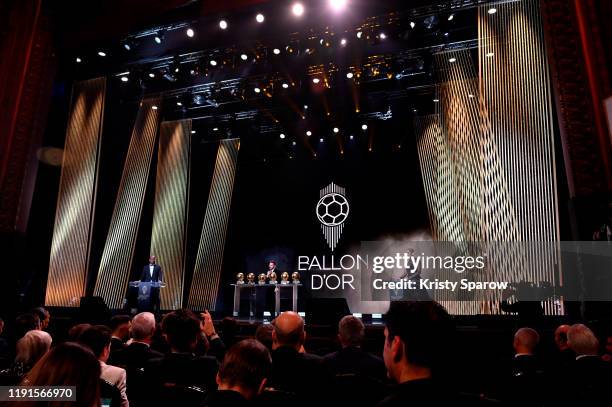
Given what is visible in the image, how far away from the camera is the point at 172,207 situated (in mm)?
10227

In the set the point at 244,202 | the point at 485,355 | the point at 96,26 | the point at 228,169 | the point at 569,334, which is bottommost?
the point at 485,355

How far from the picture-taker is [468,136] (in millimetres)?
7766

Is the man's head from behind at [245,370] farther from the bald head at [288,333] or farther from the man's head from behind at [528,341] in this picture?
the man's head from behind at [528,341]

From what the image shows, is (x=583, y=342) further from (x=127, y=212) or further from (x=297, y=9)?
(x=127, y=212)

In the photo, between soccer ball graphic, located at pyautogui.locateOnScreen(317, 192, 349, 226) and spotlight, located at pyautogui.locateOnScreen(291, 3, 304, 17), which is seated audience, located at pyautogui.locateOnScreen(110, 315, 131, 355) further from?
soccer ball graphic, located at pyautogui.locateOnScreen(317, 192, 349, 226)

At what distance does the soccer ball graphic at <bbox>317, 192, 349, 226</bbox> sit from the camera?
1134 centimetres

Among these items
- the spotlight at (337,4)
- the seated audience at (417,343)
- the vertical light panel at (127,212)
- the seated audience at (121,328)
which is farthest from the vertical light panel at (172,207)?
the seated audience at (417,343)

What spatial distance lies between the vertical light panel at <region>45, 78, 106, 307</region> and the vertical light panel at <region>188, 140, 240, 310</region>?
9.64 feet

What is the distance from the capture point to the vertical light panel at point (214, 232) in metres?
10.5

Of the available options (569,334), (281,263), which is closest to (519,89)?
(569,334)

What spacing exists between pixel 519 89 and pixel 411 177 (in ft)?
15.4

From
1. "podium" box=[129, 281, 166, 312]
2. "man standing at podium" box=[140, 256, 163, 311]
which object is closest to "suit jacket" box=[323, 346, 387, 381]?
"podium" box=[129, 281, 166, 312]

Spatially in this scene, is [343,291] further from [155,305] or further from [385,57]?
[385,57]

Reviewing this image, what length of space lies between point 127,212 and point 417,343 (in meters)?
9.03
